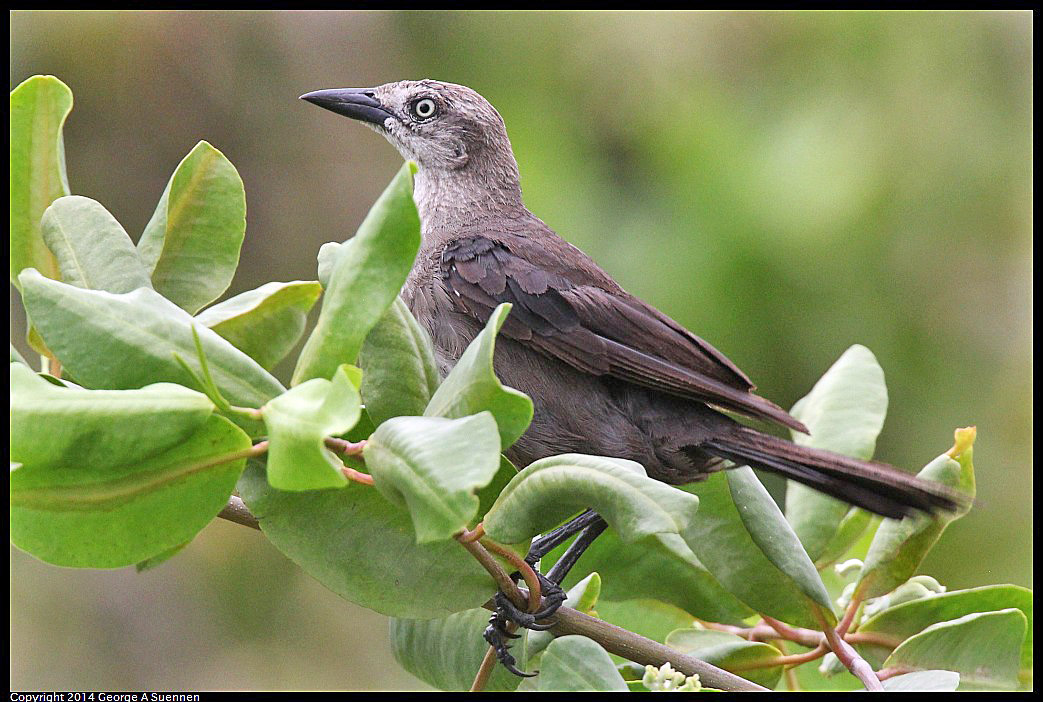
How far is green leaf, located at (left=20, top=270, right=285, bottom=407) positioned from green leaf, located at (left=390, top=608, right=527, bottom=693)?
0.84 metres

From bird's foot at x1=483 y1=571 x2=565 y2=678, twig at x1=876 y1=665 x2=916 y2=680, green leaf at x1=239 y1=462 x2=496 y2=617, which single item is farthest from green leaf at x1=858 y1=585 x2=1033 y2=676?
green leaf at x1=239 y1=462 x2=496 y2=617

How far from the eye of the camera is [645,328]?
325 cm

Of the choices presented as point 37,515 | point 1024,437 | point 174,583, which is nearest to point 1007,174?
point 1024,437

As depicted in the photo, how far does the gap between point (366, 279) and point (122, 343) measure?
0.37 m

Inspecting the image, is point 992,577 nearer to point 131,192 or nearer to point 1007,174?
point 1007,174

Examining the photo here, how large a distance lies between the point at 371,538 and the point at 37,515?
1.72ft

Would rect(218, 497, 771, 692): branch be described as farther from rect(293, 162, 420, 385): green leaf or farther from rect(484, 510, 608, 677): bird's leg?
rect(293, 162, 420, 385): green leaf

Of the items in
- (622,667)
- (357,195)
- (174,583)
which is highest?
(622,667)

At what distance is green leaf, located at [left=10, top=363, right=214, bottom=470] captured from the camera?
4.90 ft

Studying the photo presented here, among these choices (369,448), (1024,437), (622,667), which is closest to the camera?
(369,448)

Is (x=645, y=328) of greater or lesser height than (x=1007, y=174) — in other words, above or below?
below

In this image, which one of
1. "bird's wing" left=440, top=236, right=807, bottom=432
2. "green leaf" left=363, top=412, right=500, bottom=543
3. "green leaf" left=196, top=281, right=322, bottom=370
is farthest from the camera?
"bird's wing" left=440, top=236, right=807, bottom=432

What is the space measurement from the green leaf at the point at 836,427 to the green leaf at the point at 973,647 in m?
0.39

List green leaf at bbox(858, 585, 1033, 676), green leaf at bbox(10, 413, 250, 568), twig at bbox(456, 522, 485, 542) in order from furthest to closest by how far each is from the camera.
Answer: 1. green leaf at bbox(858, 585, 1033, 676)
2. twig at bbox(456, 522, 485, 542)
3. green leaf at bbox(10, 413, 250, 568)
